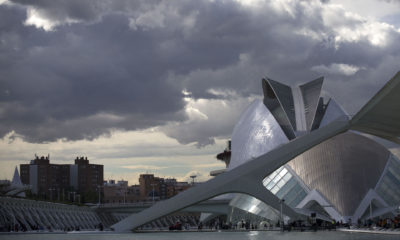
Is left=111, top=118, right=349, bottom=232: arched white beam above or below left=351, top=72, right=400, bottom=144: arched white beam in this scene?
below

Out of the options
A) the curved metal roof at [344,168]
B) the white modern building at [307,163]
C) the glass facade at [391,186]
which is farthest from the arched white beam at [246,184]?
the glass facade at [391,186]

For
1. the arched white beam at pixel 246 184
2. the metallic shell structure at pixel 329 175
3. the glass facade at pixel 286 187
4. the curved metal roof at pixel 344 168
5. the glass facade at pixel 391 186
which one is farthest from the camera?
the glass facade at pixel 286 187

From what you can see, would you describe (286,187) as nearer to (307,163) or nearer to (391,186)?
(307,163)

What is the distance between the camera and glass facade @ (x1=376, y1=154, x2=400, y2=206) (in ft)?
Answer: 164

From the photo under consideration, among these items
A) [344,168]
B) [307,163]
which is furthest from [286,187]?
[344,168]

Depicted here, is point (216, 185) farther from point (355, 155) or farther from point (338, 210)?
point (355, 155)

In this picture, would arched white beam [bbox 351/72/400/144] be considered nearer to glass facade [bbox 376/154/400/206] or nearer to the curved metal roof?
the curved metal roof

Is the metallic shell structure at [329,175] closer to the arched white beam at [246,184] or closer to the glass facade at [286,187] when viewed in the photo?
the glass facade at [286,187]

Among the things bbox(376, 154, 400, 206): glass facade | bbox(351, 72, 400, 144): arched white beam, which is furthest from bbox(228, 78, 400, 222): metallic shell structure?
bbox(351, 72, 400, 144): arched white beam

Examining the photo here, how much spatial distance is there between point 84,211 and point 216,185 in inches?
2002

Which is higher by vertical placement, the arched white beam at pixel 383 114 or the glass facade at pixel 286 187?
the arched white beam at pixel 383 114

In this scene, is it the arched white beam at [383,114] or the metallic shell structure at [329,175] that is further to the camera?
the metallic shell structure at [329,175]

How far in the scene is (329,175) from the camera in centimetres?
5081

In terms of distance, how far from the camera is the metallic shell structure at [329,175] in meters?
49.3
